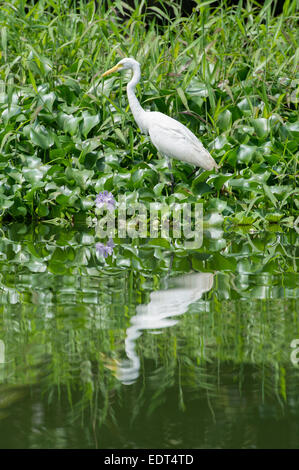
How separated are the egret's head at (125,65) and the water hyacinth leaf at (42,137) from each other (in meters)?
0.66

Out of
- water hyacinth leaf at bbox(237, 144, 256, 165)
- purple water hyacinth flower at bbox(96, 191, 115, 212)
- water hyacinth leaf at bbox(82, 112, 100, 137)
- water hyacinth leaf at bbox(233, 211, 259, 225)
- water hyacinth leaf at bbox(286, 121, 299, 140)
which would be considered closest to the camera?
water hyacinth leaf at bbox(233, 211, 259, 225)

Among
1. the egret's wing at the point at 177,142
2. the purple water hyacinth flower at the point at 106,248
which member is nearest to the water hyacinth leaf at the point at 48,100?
the egret's wing at the point at 177,142

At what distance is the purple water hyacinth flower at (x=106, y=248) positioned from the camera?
15.1 ft

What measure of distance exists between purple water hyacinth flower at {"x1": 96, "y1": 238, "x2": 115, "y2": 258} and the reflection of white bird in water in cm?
79

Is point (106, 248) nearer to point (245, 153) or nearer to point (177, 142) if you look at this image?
point (177, 142)

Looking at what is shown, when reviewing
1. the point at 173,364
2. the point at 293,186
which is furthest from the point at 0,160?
the point at 173,364

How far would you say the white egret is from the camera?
5.73 meters

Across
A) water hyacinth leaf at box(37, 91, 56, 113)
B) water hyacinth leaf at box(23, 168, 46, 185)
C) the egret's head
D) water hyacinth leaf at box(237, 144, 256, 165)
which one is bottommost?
water hyacinth leaf at box(23, 168, 46, 185)

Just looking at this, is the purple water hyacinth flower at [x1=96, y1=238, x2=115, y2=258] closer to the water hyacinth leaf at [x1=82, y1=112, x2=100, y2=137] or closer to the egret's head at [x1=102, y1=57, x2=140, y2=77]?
the water hyacinth leaf at [x1=82, y1=112, x2=100, y2=137]

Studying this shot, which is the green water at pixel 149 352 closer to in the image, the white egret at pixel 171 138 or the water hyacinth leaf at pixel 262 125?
the white egret at pixel 171 138

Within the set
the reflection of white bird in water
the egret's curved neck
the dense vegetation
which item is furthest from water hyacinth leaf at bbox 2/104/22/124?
the reflection of white bird in water

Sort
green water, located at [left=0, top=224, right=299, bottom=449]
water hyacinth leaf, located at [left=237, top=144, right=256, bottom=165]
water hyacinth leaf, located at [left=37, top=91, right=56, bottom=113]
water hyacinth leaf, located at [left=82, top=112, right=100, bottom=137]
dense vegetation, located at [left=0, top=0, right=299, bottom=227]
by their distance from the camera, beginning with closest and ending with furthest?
green water, located at [left=0, top=224, right=299, bottom=449] < dense vegetation, located at [left=0, top=0, right=299, bottom=227] < water hyacinth leaf, located at [left=237, top=144, right=256, bottom=165] < water hyacinth leaf, located at [left=82, top=112, right=100, bottom=137] < water hyacinth leaf, located at [left=37, top=91, right=56, bottom=113]
